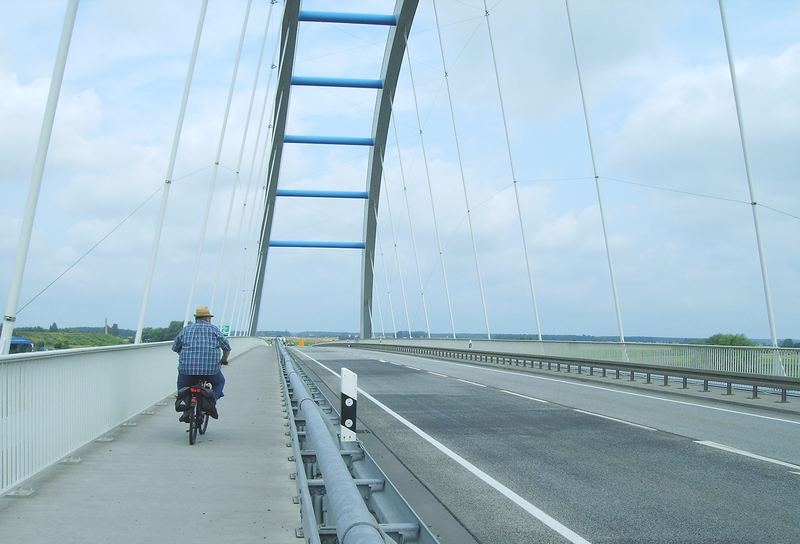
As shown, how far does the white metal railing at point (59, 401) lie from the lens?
22.6ft

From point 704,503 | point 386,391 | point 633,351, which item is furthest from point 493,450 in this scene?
point 633,351

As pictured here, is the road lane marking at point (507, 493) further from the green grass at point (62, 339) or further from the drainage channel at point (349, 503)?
the green grass at point (62, 339)

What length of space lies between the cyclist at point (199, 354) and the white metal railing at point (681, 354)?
13.2 metres

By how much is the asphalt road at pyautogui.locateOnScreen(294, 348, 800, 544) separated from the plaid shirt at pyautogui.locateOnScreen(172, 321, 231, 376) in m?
2.47

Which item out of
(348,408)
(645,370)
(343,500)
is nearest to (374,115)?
(645,370)

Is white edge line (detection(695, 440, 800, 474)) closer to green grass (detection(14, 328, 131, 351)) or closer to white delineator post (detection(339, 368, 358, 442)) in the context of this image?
white delineator post (detection(339, 368, 358, 442))

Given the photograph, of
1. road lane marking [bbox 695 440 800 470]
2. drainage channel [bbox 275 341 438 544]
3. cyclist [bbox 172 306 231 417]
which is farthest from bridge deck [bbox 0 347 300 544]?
road lane marking [bbox 695 440 800 470]

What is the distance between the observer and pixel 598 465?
Result: 9766mm

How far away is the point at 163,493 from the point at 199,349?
3.58 metres

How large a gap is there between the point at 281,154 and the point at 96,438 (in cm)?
5701

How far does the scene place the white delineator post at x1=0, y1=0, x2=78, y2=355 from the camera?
8.39 m

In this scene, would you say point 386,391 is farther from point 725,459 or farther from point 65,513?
point 65,513

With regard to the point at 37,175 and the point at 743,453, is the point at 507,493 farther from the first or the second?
the point at 37,175

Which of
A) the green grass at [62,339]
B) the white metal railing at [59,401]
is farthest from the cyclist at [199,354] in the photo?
the green grass at [62,339]
